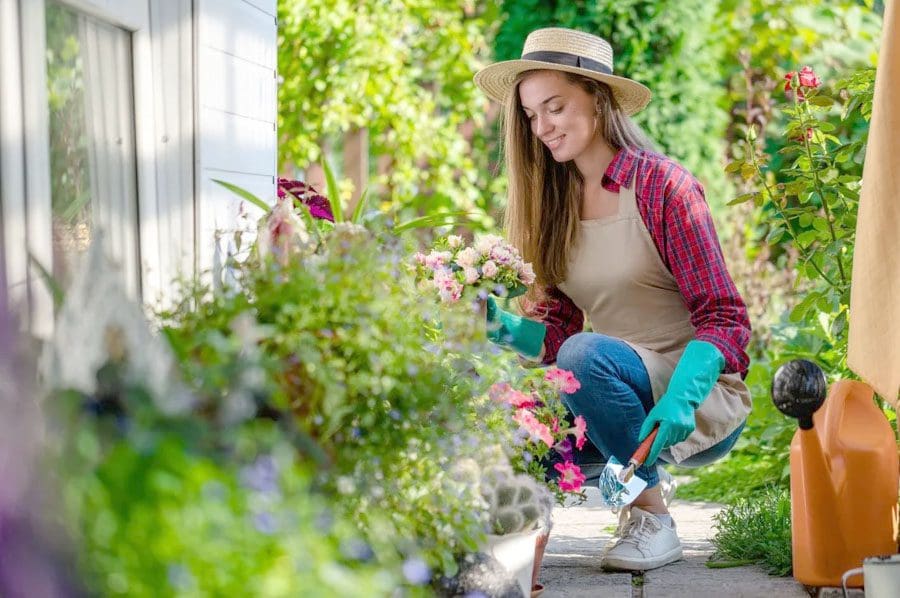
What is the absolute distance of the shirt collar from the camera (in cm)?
285

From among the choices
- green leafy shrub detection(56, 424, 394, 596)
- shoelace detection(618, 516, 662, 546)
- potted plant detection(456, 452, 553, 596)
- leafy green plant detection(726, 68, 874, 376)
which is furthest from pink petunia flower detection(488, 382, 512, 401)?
leafy green plant detection(726, 68, 874, 376)

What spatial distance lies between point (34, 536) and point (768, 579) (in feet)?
5.88

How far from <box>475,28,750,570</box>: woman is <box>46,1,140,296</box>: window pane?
0.94 metres

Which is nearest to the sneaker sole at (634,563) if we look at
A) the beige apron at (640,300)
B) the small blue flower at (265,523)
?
the beige apron at (640,300)

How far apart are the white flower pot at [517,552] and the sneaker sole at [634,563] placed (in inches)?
21.5

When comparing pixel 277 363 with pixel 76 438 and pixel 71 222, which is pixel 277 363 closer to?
pixel 76 438

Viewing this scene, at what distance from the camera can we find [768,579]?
8.23 ft

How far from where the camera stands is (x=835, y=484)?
227 centimetres

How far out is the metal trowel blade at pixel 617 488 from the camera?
8.48ft

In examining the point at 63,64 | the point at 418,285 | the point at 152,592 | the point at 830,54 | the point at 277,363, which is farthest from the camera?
the point at 830,54

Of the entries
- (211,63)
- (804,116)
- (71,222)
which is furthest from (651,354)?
(71,222)

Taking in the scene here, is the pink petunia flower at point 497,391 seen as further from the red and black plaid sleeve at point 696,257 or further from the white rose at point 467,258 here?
the red and black plaid sleeve at point 696,257

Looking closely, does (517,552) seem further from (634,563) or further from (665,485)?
(665,485)

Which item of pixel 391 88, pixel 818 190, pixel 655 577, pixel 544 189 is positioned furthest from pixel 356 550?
pixel 391 88
